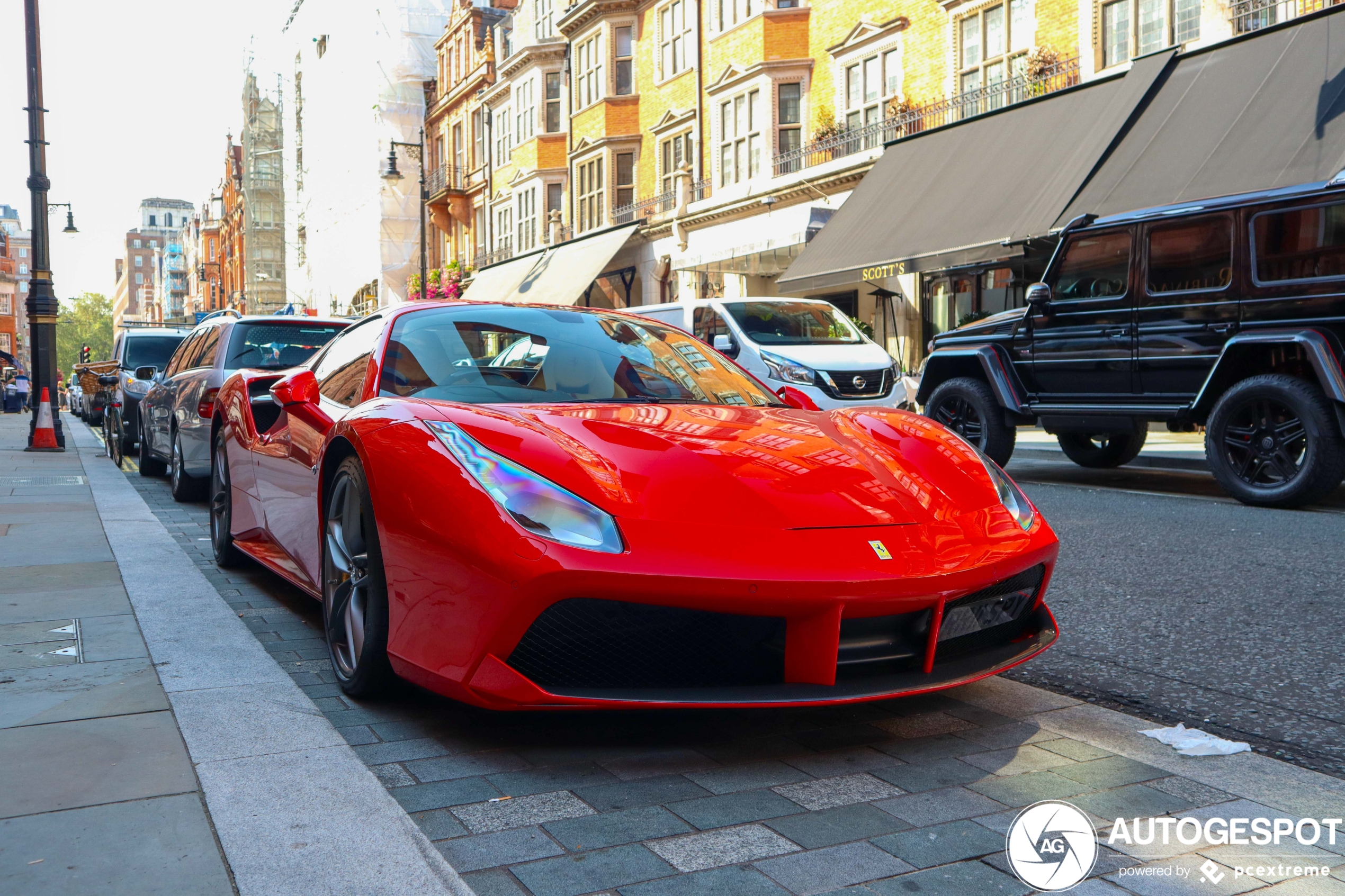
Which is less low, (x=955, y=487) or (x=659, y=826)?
(x=955, y=487)

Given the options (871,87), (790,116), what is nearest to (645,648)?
(871,87)

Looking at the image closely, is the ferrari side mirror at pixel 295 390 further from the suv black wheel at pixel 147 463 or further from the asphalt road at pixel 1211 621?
the suv black wheel at pixel 147 463

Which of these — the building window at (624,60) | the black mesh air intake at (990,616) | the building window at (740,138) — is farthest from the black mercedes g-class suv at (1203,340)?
the building window at (624,60)

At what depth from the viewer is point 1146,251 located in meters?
8.88

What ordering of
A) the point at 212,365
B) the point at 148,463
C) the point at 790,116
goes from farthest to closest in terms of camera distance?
the point at 790,116
the point at 148,463
the point at 212,365

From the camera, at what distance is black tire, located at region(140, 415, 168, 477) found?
37.1 ft

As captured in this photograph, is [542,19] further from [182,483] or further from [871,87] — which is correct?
[182,483]

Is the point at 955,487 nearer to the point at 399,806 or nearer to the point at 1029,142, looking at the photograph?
the point at 399,806

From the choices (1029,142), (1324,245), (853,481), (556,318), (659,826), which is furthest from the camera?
(1029,142)

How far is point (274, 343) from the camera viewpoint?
30.1ft

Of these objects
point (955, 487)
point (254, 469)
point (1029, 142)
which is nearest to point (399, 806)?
point (955, 487)

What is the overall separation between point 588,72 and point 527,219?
5778mm

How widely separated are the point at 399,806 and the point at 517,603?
52 centimetres

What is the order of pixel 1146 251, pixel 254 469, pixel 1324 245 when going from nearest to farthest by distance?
pixel 254 469
pixel 1324 245
pixel 1146 251
